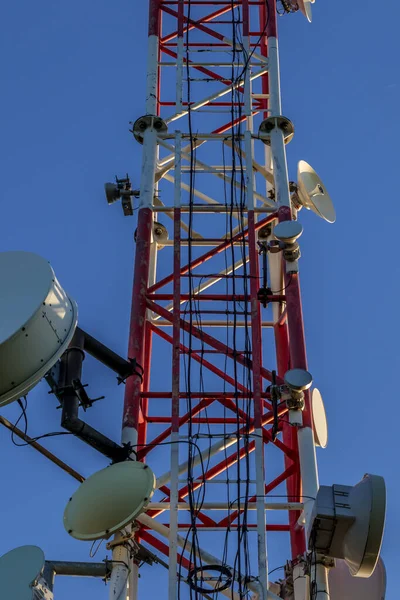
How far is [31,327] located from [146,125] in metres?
6.14

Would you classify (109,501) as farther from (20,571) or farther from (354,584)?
(354,584)

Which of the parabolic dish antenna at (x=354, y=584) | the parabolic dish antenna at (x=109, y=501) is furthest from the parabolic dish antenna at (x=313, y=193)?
the parabolic dish antenna at (x=354, y=584)

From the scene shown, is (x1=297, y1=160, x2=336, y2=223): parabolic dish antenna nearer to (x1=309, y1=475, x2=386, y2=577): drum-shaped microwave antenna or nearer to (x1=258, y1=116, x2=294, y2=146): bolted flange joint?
(x1=258, y1=116, x2=294, y2=146): bolted flange joint

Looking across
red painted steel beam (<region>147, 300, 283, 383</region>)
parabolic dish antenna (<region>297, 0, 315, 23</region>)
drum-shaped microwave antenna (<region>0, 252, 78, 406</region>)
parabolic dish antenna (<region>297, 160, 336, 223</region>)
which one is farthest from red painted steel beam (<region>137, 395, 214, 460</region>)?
parabolic dish antenna (<region>297, 0, 315, 23</region>)

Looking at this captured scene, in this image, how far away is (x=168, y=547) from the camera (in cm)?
1369

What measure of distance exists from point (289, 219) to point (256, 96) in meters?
3.33

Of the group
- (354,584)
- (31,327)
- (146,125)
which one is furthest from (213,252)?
(354,584)

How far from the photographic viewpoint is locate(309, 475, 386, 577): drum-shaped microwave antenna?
38.7 feet

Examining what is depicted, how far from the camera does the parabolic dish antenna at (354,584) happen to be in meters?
12.8

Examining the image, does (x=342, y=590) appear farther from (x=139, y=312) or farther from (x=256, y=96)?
(x=256, y=96)

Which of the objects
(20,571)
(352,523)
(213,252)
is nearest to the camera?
(352,523)

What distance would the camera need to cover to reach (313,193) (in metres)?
17.9

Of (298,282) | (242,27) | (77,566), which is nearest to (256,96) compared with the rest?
(242,27)

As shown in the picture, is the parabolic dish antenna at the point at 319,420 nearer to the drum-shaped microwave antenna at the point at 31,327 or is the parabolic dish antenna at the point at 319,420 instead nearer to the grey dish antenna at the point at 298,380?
the grey dish antenna at the point at 298,380
